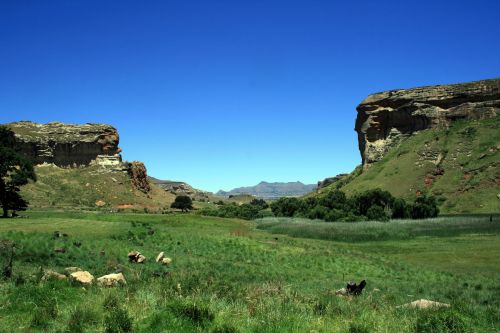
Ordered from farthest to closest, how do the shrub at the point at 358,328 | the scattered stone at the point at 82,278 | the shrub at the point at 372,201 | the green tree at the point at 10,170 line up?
the shrub at the point at 372,201 < the green tree at the point at 10,170 < the scattered stone at the point at 82,278 < the shrub at the point at 358,328

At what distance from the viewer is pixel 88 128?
13050 centimetres

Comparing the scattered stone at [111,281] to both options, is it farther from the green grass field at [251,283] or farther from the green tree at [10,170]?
the green tree at [10,170]

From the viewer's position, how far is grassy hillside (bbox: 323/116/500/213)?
308ft

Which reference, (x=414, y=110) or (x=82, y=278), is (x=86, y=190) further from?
(x=82, y=278)

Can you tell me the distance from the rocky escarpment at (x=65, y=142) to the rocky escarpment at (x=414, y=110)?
82672 mm

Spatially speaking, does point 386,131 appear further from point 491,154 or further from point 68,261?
point 68,261

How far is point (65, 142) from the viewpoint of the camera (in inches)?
4855

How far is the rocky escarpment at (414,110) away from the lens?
419 feet

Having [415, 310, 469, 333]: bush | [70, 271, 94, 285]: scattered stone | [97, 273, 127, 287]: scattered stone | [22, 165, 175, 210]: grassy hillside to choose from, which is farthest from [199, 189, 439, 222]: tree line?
[415, 310, 469, 333]: bush

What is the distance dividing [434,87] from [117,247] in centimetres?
13101

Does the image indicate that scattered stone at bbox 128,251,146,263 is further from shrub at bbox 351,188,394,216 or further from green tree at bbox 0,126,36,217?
shrub at bbox 351,188,394,216

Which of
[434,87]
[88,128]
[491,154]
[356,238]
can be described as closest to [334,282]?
[356,238]

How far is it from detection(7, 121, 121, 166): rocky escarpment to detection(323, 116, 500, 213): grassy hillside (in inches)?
2778

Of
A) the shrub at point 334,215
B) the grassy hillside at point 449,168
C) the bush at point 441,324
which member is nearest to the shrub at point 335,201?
the shrub at point 334,215
